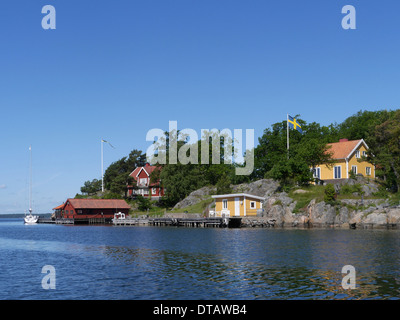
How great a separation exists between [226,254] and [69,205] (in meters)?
91.4

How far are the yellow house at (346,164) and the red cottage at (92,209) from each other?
59325mm

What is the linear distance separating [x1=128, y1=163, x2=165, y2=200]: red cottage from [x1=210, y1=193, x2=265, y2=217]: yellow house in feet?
145

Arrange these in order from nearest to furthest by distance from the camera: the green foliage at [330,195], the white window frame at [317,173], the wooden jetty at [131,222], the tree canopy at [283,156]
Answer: the green foliage at [330,195] < the tree canopy at [283,156] < the white window frame at [317,173] < the wooden jetty at [131,222]

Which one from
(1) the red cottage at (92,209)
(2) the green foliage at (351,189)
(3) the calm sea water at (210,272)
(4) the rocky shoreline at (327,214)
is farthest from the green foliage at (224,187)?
(3) the calm sea water at (210,272)

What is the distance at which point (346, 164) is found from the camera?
8038 cm

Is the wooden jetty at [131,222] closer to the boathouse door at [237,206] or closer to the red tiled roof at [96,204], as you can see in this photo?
the red tiled roof at [96,204]

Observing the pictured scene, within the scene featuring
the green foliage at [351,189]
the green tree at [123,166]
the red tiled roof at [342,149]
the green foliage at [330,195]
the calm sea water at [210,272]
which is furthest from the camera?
the green tree at [123,166]

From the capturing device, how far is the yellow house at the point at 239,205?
78.5 m

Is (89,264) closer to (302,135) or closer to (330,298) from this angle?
(330,298)

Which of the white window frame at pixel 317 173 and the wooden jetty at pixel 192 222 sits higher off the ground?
the white window frame at pixel 317 173

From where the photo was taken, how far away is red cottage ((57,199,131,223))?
378ft

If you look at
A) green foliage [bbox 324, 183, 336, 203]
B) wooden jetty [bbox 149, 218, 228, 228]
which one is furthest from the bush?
green foliage [bbox 324, 183, 336, 203]

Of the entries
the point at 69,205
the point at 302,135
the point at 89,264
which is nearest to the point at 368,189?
the point at 302,135

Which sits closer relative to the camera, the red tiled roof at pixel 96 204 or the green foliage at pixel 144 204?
the green foliage at pixel 144 204
